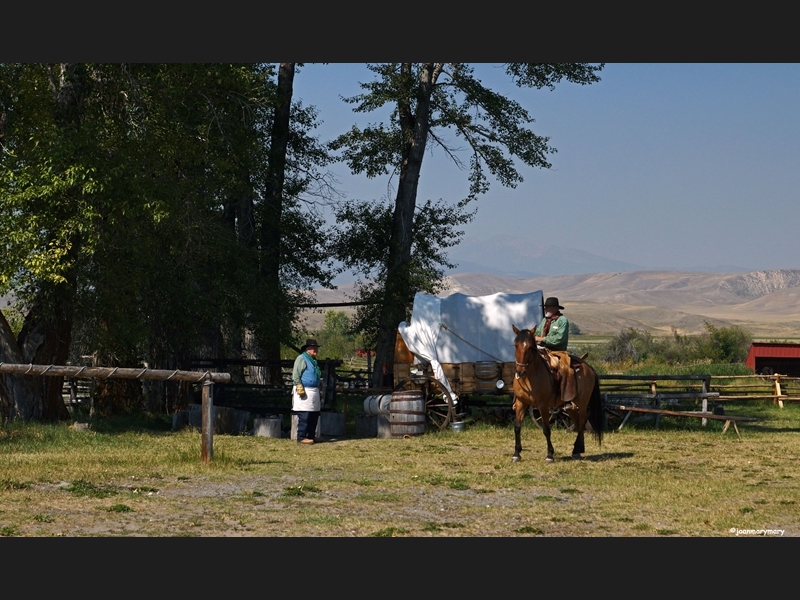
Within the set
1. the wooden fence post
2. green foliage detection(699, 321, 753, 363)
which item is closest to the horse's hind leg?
the wooden fence post

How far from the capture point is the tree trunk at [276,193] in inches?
1055

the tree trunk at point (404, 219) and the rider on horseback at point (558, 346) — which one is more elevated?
the tree trunk at point (404, 219)

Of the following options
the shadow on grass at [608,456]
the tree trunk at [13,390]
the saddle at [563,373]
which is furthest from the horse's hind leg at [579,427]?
the tree trunk at [13,390]

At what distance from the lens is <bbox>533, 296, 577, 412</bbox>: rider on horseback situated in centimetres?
1441

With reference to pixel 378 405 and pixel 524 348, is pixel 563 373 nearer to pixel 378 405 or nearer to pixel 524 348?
pixel 524 348

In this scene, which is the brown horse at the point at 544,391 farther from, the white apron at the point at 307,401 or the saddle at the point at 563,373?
the white apron at the point at 307,401

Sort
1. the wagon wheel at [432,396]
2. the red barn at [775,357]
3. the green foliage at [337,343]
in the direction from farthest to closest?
the green foliage at [337,343] < the red barn at [775,357] < the wagon wheel at [432,396]

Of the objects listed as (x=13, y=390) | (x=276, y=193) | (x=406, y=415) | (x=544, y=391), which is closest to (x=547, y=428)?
(x=544, y=391)

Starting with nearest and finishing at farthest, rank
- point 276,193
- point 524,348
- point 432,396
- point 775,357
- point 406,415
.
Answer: point 524,348 < point 406,415 < point 432,396 < point 276,193 < point 775,357

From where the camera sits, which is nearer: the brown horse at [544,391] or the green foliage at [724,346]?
the brown horse at [544,391]

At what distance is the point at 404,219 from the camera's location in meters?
29.0

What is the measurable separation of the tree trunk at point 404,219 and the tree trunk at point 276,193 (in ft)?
9.58

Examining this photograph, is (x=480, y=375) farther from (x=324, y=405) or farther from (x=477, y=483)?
(x=477, y=483)

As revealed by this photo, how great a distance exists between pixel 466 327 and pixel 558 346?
18.2 feet
